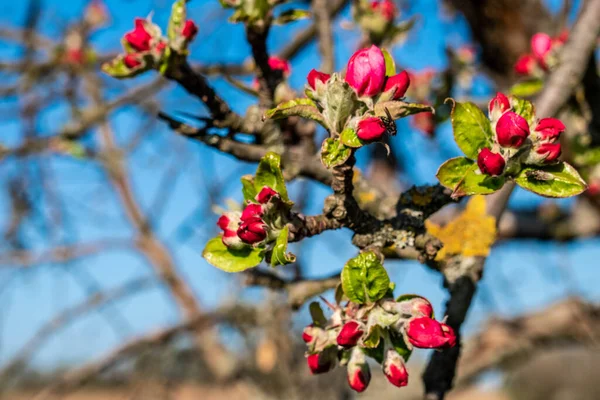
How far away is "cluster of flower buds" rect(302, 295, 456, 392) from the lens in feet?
2.41

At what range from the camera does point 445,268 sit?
3.33 ft

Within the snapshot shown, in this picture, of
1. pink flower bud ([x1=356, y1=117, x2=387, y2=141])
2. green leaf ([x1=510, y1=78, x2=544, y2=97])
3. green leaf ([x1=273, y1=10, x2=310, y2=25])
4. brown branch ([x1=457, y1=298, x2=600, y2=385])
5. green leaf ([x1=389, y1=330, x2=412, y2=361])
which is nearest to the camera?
pink flower bud ([x1=356, y1=117, x2=387, y2=141])

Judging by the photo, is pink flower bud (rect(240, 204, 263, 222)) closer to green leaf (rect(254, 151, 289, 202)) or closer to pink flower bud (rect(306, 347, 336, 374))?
green leaf (rect(254, 151, 289, 202))

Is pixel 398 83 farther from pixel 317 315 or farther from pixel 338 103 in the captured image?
pixel 317 315

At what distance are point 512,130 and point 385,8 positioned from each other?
0.91 metres

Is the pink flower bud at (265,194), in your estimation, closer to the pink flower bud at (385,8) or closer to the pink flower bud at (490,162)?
the pink flower bud at (490,162)

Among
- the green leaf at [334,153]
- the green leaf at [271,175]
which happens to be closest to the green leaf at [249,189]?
the green leaf at [271,175]

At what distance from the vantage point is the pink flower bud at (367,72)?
2.34ft

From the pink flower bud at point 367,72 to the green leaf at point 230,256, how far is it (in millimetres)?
260

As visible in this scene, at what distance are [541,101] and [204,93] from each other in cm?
71

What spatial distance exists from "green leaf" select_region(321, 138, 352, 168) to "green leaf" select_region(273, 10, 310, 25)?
19.5 inches

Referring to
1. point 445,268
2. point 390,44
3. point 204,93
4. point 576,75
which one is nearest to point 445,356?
point 445,268

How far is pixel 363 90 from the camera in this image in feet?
2.39

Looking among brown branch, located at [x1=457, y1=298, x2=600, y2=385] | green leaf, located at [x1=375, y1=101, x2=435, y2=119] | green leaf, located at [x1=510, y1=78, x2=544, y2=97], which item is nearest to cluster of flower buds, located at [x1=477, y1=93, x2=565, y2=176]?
green leaf, located at [x1=375, y1=101, x2=435, y2=119]
